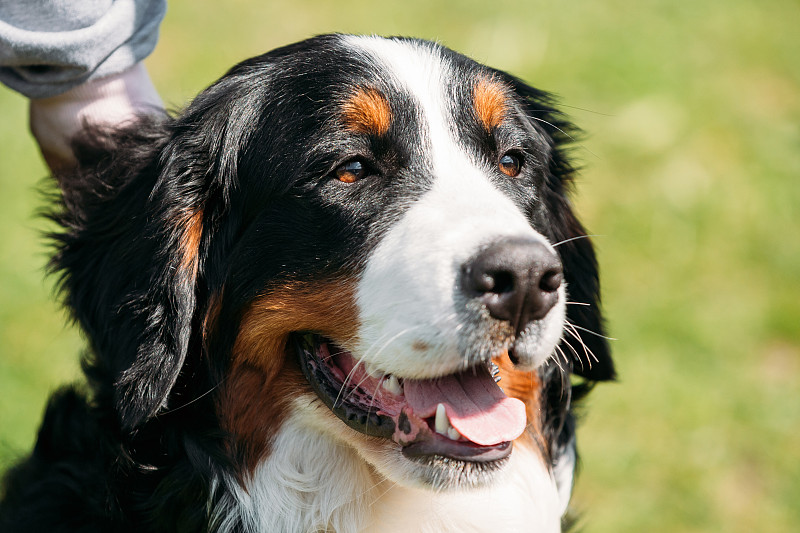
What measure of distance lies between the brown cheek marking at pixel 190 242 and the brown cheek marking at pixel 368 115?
1.93ft

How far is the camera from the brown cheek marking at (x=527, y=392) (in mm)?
3037

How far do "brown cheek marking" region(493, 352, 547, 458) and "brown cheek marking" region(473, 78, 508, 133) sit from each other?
2.63ft

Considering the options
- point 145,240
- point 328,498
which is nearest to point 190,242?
point 145,240

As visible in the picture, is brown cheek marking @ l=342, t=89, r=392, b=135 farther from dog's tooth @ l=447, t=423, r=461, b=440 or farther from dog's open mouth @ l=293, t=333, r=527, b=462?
dog's tooth @ l=447, t=423, r=461, b=440

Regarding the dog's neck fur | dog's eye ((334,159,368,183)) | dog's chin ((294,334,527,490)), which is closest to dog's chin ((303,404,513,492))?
dog's chin ((294,334,527,490))

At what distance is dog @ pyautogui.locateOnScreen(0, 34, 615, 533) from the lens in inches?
107

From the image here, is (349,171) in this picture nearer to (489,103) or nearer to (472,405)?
(489,103)

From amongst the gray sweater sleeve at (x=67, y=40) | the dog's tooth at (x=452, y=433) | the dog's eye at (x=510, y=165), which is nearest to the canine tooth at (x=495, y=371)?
the dog's tooth at (x=452, y=433)

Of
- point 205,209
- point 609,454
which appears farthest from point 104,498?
point 609,454

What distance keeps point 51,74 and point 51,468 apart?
4.56ft

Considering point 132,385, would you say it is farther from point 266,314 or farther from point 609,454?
point 609,454

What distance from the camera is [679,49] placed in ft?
29.0

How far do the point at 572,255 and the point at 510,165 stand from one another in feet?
1.69

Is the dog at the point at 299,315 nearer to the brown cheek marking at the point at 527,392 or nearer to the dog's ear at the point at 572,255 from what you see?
the brown cheek marking at the point at 527,392
